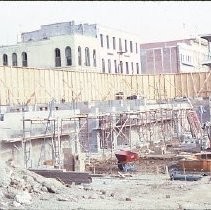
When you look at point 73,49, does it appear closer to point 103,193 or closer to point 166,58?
point 166,58

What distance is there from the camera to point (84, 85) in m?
44.1

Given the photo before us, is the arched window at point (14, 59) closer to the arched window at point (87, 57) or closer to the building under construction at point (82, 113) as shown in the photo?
the arched window at point (87, 57)

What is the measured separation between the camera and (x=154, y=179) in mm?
22766

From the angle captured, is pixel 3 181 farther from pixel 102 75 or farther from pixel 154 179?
pixel 102 75

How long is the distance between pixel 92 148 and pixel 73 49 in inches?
786

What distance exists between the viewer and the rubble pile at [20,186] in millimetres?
16734

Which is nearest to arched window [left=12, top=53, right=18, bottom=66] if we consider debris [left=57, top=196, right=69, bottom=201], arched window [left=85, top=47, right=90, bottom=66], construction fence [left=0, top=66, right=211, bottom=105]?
construction fence [left=0, top=66, right=211, bottom=105]

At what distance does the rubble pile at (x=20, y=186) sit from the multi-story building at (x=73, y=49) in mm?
31073

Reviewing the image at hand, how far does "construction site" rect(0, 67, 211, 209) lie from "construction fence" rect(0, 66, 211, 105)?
0.09 meters

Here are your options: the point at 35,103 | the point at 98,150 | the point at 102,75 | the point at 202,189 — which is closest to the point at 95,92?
the point at 102,75

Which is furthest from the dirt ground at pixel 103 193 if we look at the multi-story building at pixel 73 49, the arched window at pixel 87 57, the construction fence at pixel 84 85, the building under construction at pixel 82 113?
the arched window at pixel 87 57

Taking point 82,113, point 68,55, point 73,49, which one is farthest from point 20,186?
point 68,55

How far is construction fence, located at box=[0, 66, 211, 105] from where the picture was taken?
35.7 metres

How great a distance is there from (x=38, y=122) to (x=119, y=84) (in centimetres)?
2424
